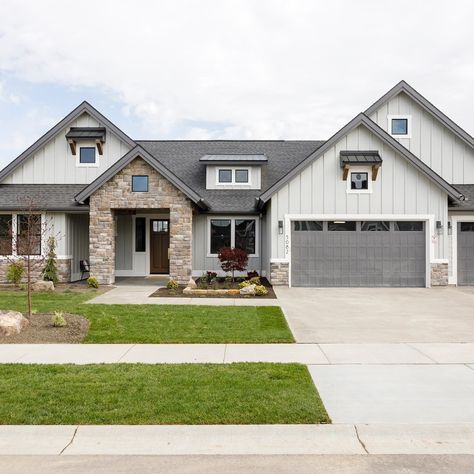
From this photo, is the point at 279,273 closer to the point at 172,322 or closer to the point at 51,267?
the point at 172,322

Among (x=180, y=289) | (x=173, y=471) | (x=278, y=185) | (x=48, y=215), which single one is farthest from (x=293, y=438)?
(x=48, y=215)

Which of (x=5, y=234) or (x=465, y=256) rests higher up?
(x=5, y=234)

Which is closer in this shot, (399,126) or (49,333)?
(49,333)

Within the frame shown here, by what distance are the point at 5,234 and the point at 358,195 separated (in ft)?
46.6

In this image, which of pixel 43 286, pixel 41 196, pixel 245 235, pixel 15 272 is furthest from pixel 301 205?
pixel 15 272

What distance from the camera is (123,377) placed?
6379mm

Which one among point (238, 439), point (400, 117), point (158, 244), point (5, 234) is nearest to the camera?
point (238, 439)

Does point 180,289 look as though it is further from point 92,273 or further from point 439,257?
point 439,257

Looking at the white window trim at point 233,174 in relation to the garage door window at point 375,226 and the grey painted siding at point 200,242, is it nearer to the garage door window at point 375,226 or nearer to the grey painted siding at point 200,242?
the grey painted siding at point 200,242

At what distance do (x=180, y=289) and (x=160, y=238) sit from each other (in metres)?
5.60

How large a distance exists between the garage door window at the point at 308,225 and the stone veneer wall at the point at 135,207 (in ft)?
13.8

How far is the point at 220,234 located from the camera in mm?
20703

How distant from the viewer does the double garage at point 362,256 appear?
59.3ft

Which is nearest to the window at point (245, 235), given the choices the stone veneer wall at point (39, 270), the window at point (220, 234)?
the window at point (220, 234)
